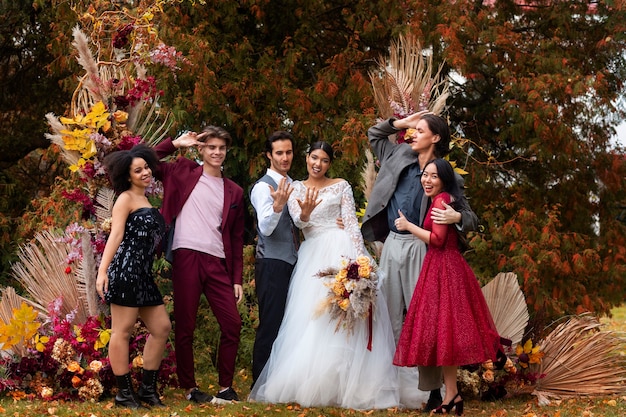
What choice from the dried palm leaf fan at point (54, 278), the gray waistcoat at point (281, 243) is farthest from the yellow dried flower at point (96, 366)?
the gray waistcoat at point (281, 243)

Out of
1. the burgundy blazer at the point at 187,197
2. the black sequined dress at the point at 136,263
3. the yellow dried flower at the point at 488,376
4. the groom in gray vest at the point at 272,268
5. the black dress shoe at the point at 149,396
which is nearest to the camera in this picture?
the black sequined dress at the point at 136,263

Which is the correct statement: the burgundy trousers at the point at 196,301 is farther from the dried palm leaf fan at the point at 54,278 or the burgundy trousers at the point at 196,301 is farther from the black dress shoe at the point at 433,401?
the black dress shoe at the point at 433,401

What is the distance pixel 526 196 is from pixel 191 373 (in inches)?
214

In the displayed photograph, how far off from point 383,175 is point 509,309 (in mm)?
1542

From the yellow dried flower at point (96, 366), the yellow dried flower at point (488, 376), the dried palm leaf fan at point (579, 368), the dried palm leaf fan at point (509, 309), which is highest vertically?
the dried palm leaf fan at point (509, 309)

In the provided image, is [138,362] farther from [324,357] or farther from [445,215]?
[445,215]

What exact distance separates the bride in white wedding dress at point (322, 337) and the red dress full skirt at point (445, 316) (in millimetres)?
270

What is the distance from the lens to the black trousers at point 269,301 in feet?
→ 19.8

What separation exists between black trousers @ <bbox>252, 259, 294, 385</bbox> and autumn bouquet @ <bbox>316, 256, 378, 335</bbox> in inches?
17.6

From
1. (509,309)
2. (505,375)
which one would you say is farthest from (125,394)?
(509,309)

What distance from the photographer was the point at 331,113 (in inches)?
383

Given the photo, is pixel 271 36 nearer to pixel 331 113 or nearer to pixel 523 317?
pixel 331 113

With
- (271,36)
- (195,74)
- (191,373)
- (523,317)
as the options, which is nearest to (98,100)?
(191,373)

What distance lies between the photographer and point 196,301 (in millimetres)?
5891
